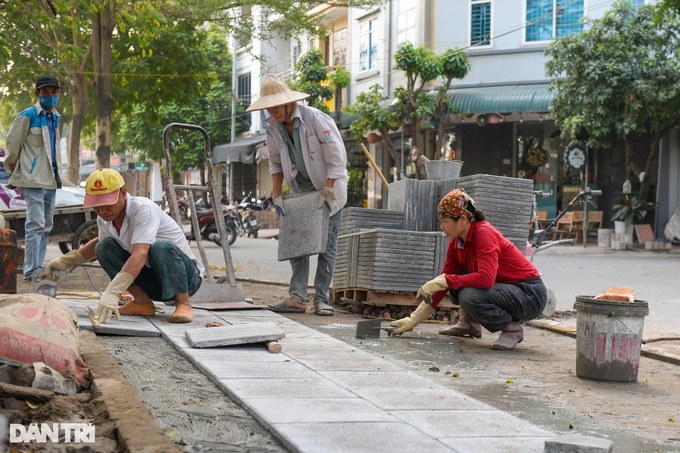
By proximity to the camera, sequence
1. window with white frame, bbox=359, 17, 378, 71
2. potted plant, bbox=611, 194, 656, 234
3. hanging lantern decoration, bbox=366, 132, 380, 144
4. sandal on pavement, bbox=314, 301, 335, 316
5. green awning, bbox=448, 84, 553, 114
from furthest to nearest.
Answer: window with white frame, bbox=359, 17, 378, 71 < hanging lantern decoration, bbox=366, 132, 380, 144 < green awning, bbox=448, 84, 553, 114 < potted plant, bbox=611, 194, 656, 234 < sandal on pavement, bbox=314, 301, 335, 316

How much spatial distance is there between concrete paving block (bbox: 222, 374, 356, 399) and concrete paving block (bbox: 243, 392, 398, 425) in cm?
9

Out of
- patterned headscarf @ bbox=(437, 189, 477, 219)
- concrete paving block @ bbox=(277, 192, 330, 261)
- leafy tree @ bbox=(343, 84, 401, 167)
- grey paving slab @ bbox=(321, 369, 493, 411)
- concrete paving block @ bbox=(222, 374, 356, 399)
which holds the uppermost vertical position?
leafy tree @ bbox=(343, 84, 401, 167)

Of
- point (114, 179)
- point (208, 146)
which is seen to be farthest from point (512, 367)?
point (208, 146)

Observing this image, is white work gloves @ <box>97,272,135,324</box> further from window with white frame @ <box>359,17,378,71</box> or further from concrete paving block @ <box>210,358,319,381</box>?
window with white frame @ <box>359,17,378,71</box>

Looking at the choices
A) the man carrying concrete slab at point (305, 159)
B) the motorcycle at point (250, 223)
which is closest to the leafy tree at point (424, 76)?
the motorcycle at point (250, 223)

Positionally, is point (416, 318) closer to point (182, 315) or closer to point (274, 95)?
point (182, 315)

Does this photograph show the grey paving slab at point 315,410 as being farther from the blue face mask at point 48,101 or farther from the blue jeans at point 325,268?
the blue face mask at point 48,101

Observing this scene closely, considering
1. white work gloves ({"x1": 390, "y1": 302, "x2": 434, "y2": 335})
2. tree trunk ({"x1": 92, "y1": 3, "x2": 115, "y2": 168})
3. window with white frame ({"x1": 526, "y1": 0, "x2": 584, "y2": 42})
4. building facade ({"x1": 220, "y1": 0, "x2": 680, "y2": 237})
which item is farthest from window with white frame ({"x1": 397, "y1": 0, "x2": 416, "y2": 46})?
white work gloves ({"x1": 390, "y1": 302, "x2": 434, "y2": 335})

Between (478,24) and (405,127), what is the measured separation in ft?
12.4

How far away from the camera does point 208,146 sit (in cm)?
805

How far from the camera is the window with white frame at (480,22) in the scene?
2455 cm

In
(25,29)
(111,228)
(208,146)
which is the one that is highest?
(25,29)

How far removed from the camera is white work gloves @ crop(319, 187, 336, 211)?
307 inches

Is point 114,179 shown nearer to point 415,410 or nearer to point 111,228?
point 111,228
